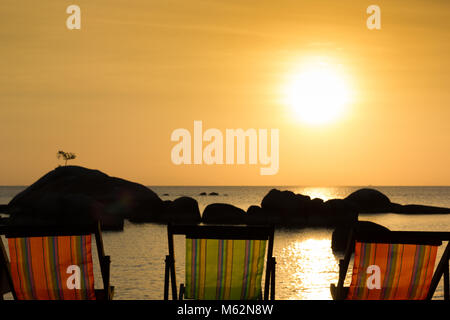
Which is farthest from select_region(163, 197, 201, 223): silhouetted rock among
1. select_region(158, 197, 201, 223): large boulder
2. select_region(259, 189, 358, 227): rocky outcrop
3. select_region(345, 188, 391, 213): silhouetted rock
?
select_region(345, 188, 391, 213): silhouetted rock

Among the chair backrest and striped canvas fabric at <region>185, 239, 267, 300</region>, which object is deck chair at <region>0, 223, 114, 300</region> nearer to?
striped canvas fabric at <region>185, 239, 267, 300</region>

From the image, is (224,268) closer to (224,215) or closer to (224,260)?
(224,260)

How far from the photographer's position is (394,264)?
4.91 m

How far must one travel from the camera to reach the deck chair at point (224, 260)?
494 cm

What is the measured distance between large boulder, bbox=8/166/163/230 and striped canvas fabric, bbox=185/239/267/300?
33332 millimetres

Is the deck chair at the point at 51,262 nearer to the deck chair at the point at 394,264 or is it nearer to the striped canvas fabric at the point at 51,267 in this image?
the striped canvas fabric at the point at 51,267

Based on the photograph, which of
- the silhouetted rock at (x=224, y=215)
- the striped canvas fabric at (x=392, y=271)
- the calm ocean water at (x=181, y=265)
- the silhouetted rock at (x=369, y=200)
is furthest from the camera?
the silhouetted rock at (x=369, y=200)

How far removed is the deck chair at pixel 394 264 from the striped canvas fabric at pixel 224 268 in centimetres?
73

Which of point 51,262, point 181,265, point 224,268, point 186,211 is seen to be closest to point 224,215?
point 186,211

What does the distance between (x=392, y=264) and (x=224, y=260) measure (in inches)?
54.7

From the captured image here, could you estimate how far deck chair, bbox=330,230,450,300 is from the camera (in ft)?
15.9

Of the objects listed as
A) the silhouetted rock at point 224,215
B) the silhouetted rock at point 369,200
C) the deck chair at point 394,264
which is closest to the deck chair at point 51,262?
the deck chair at point 394,264

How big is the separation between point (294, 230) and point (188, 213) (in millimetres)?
8357
